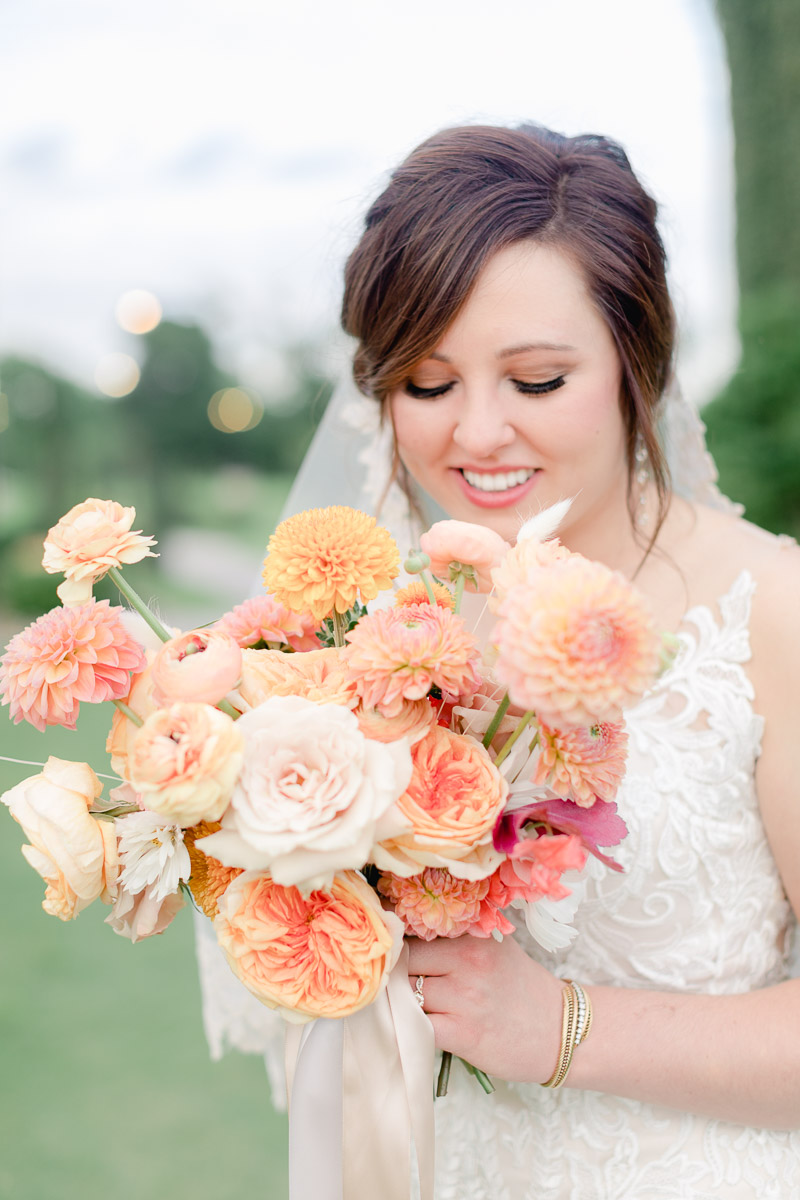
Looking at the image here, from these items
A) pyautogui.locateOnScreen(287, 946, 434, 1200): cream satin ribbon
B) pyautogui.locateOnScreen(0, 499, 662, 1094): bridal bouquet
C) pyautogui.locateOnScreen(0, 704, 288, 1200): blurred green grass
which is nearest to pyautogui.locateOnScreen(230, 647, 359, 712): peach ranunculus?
pyautogui.locateOnScreen(0, 499, 662, 1094): bridal bouquet

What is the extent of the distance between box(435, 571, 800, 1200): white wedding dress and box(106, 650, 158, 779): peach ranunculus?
29.2 inches

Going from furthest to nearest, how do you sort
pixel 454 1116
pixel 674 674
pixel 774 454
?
pixel 774 454
pixel 454 1116
pixel 674 674

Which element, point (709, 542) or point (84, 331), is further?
point (84, 331)

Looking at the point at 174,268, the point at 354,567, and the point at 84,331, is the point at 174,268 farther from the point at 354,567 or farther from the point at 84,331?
the point at 354,567

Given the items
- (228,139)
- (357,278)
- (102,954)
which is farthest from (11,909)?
(228,139)

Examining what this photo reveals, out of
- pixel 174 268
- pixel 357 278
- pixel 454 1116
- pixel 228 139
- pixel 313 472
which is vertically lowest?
pixel 454 1116

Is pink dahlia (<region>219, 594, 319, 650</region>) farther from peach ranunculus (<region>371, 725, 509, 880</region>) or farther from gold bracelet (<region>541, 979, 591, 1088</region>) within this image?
gold bracelet (<region>541, 979, 591, 1088</region>)

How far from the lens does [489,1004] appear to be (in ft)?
3.53

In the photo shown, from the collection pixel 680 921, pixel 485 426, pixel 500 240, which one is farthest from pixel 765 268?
pixel 680 921

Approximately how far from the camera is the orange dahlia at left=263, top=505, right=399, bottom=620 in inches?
34.7

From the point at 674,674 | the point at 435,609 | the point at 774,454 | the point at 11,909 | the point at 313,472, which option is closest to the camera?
the point at 435,609

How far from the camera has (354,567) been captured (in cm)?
88

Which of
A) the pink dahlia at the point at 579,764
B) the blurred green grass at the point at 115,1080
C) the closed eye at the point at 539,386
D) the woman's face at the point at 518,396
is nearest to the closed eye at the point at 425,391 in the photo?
the woman's face at the point at 518,396

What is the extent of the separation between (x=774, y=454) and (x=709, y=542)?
318cm
